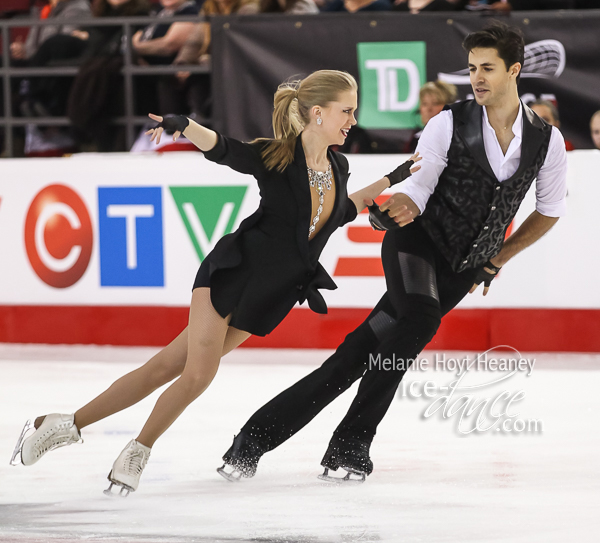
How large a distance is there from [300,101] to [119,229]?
274 centimetres

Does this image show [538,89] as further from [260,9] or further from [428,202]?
[428,202]

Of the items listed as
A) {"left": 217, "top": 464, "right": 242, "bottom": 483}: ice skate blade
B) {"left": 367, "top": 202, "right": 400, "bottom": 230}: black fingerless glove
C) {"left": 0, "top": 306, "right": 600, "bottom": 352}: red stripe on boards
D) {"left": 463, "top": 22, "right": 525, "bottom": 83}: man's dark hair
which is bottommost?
{"left": 0, "top": 306, "right": 600, "bottom": 352}: red stripe on boards

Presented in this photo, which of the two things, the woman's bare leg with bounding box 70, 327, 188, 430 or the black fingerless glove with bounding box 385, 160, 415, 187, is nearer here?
the woman's bare leg with bounding box 70, 327, 188, 430

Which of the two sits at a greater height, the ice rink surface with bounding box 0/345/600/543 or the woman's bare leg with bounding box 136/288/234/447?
the woman's bare leg with bounding box 136/288/234/447

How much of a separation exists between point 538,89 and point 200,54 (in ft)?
6.80

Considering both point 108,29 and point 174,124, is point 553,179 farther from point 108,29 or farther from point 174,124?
point 108,29

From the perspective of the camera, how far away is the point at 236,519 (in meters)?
2.76

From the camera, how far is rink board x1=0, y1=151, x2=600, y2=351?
17.2 ft

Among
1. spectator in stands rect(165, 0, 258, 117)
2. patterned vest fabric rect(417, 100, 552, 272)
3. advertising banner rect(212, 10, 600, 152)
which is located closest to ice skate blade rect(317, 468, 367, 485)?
patterned vest fabric rect(417, 100, 552, 272)

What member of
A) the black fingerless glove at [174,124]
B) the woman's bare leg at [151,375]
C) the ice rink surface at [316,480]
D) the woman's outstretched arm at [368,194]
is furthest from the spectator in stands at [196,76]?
the black fingerless glove at [174,124]

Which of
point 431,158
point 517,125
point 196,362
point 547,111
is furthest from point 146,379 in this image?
point 547,111

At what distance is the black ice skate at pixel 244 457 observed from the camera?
3164 millimetres

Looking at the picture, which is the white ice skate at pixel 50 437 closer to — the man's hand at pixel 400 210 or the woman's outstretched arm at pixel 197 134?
the woman's outstretched arm at pixel 197 134

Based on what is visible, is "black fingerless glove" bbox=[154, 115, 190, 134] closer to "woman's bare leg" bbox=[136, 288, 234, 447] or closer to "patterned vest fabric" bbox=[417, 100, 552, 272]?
"woman's bare leg" bbox=[136, 288, 234, 447]
